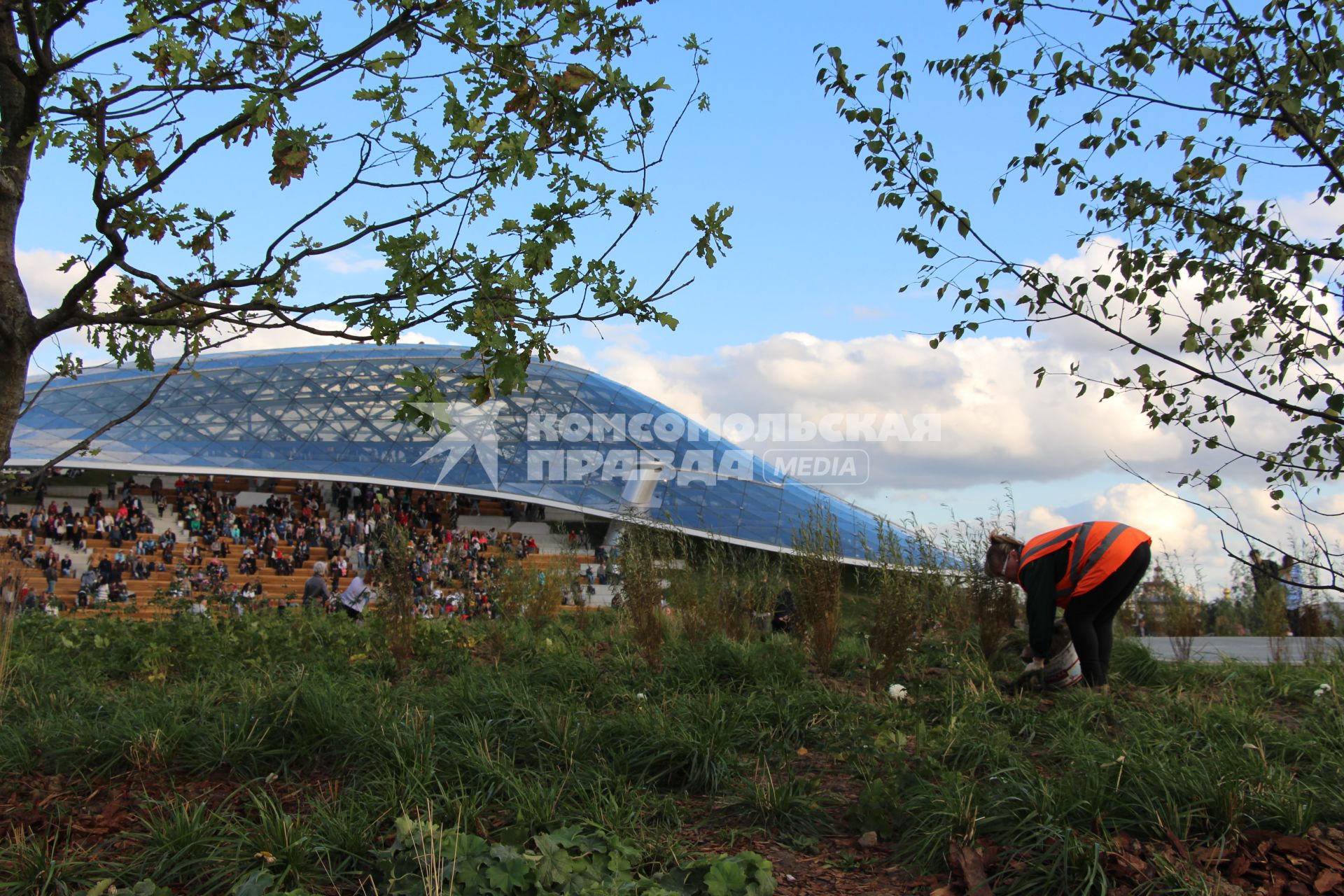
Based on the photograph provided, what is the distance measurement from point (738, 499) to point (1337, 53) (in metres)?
29.6

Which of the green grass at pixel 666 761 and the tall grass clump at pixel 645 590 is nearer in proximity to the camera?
the green grass at pixel 666 761

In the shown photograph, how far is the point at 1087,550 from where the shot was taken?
5293mm

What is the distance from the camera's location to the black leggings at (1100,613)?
5.27 metres

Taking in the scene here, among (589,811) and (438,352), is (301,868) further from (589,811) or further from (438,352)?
(438,352)

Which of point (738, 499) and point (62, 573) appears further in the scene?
point (738, 499)

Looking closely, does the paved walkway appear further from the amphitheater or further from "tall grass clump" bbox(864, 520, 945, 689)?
the amphitheater

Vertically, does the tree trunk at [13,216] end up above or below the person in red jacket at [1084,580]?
above

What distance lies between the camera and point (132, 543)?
25656 millimetres

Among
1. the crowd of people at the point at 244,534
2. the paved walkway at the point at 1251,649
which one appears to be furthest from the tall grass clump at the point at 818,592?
the crowd of people at the point at 244,534

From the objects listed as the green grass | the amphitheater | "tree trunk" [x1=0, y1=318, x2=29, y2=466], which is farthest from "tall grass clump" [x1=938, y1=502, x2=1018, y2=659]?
the amphitheater

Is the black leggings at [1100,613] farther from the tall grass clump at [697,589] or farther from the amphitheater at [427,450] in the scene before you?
the amphitheater at [427,450]

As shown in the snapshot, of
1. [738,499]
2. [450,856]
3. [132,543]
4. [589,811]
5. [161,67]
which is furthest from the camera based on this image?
[738,499]

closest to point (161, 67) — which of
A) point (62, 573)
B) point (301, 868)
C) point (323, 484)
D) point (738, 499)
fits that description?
point (301, 868)

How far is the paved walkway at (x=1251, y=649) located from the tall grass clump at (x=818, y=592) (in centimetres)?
204
